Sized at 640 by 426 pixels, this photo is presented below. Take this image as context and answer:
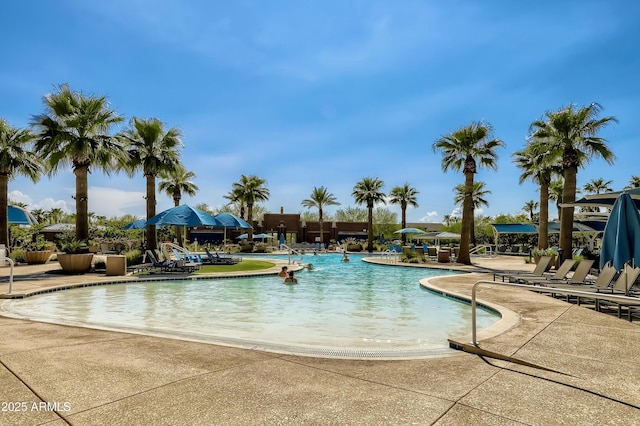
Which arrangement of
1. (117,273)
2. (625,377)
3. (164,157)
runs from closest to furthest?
(625,377), (117,273), (164,157)

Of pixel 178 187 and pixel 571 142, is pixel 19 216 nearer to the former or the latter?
pixel 178 187

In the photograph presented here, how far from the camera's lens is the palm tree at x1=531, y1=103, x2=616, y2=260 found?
18.0 m

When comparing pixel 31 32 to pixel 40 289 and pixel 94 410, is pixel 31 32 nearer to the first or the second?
pixel 40 289

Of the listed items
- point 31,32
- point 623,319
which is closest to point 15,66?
point 31,32

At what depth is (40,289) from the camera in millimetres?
11258

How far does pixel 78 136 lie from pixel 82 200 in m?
2.87

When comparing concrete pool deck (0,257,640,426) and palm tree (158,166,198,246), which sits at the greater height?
palm tree (158,166,198,246)

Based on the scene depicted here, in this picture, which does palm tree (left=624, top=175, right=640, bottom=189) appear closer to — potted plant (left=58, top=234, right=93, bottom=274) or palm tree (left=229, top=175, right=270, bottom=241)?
palm tree (left=229, top=175, right=270, bottom=241)

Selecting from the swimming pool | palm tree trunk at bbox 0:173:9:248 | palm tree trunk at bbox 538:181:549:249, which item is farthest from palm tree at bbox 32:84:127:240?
palm tree trunk at bbox 538:181:549:249

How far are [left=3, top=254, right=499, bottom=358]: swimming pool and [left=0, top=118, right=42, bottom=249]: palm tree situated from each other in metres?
12.5

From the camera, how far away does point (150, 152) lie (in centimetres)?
2156

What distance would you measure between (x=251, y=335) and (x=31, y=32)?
1110 cm

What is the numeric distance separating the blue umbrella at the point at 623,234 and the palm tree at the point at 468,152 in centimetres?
1411

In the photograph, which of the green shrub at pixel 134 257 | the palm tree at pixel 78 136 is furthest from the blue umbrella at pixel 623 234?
the palm tree at pixel 78 136
